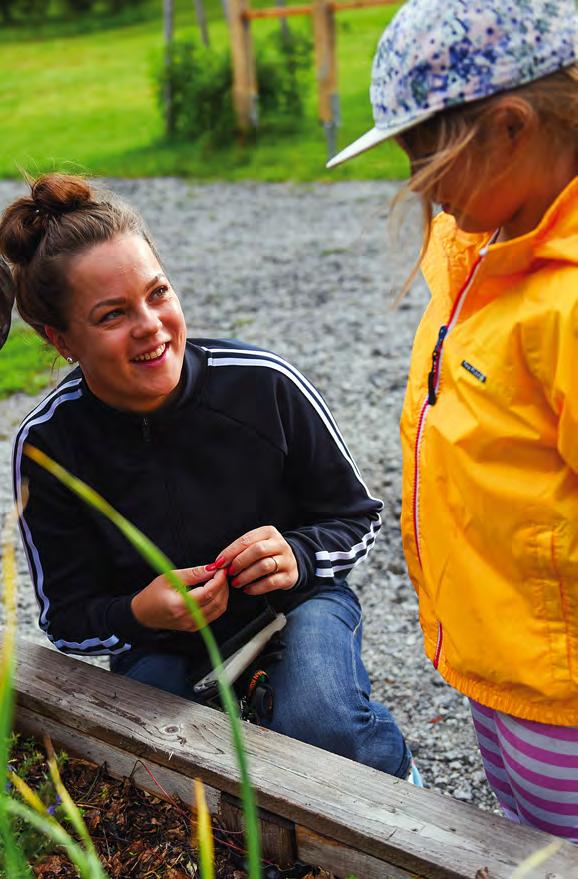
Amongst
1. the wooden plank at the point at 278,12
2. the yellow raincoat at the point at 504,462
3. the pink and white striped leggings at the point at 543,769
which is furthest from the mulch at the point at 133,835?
the wooden plank at the point at 278,12

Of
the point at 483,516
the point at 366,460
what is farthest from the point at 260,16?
the point at 483,516

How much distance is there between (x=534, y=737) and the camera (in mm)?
1686

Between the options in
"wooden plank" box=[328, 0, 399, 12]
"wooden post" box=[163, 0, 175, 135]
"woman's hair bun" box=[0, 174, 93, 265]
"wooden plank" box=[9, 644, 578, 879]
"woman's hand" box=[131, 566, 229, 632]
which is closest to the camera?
"wooden plank" box=[9, 644, 578, 879]

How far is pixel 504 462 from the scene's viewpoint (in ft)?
5.06

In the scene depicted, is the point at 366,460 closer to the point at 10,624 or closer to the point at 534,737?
the point at 534,737

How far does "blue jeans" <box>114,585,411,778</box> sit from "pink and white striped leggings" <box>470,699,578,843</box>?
279 mm

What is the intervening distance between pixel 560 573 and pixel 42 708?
1046 mm

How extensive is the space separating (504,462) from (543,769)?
52 cm

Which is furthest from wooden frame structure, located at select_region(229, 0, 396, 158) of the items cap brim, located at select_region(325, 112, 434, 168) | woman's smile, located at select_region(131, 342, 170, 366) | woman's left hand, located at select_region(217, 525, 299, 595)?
cap brim, located at select_region(325, 112, 434, 168)

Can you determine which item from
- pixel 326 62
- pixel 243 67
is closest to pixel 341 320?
pixel 326 62

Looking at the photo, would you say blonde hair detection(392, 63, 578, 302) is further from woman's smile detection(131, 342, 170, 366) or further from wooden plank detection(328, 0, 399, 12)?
wooden plank detection(328, 0, 399, 12)

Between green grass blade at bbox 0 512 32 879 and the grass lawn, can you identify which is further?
the grass lawn

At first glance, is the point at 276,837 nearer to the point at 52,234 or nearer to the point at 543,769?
the point at 543,769

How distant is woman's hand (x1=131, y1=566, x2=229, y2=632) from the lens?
6.36 feet
